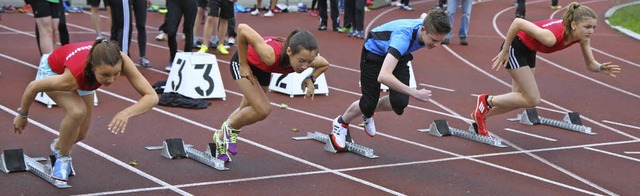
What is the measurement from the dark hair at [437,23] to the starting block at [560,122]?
338 centimetres

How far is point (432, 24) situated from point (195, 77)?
4.12 m

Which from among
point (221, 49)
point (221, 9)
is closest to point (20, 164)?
point (221, 9)

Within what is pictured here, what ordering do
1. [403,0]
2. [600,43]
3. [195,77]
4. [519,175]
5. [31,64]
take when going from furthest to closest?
[403,0], [600,43], [31,64], [195,77], [519,175]

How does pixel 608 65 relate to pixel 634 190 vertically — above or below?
above

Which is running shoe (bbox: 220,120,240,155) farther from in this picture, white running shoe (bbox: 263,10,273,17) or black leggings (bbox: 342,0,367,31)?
white running shoe (bbox: 263,10,273,17)

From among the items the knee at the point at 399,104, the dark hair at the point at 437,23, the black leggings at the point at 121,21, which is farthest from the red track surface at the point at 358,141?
the dark hair at the point at 437,23

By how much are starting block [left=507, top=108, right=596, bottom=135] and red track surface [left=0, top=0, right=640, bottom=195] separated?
146 mm

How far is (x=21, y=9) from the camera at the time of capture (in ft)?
60.0

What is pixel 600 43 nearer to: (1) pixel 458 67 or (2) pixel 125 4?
(1) pixel 458 67

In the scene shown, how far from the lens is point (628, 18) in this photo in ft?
69.0

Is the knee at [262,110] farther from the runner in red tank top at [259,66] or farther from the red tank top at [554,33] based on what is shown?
the red tank top at [554,33]

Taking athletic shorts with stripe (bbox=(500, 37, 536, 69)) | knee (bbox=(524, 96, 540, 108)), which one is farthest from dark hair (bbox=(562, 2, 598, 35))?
knee (bbox=(524, 96, 540, 108))

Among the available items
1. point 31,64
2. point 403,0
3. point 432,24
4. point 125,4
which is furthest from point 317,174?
point 403,0

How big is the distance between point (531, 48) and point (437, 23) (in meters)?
2.03
